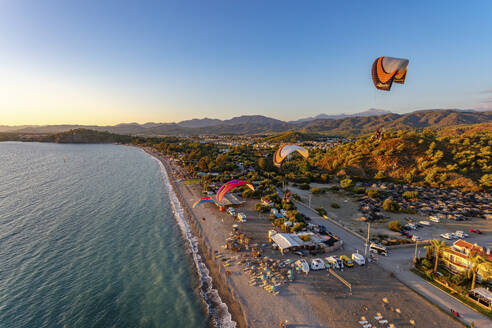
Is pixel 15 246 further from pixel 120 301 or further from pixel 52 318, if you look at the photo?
pixel 120 301

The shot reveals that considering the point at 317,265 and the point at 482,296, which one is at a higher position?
the point at 482,296

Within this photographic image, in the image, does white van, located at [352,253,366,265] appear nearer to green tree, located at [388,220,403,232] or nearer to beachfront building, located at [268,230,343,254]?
beachfront building, located at [268,230,343,254]

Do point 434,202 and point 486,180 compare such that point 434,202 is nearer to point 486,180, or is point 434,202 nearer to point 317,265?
point 486,180

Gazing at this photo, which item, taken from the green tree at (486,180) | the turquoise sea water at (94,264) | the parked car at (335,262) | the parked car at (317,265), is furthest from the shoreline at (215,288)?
the green tree at (486,180)

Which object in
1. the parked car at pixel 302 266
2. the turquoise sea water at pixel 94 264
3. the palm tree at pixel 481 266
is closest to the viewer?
the palm tree at pixel 481 266

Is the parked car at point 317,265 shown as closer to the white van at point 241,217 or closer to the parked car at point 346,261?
the parked car at point 346,261

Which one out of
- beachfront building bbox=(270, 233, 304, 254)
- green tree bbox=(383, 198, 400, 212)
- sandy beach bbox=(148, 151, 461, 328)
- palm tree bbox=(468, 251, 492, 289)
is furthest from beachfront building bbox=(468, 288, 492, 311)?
green tree bbox=(383, 198, 400, 212)

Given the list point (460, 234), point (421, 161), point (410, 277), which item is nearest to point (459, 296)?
point (410, 277)
